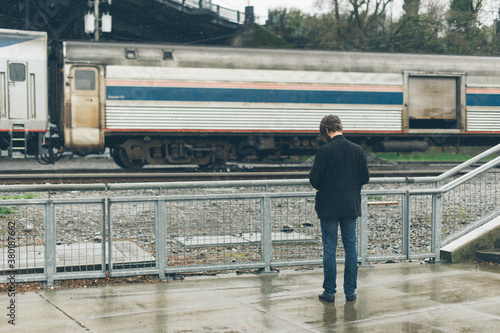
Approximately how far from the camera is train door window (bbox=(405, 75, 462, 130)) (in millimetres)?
18891

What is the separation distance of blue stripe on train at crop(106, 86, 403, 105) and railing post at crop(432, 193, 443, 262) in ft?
34.9

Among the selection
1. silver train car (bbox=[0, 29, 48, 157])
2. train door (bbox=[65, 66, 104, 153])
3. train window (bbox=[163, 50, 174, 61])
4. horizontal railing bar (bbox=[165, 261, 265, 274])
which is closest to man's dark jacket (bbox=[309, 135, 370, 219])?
horizontal railing bar (bbox=[165, 261, 265, 274])

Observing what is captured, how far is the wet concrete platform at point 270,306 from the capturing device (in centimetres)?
478

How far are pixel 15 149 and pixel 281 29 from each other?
3345 cm

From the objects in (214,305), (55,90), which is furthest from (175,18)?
(214,305)

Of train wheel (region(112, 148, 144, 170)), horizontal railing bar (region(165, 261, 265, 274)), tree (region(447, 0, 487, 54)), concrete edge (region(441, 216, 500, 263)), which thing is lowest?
horizontal railing bar (region(165, 261, 265, 274))

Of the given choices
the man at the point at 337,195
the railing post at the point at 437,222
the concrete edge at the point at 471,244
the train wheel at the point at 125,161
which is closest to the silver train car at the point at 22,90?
the train wheel at the point at 125,161

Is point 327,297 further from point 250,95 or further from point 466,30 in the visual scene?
point 466,30

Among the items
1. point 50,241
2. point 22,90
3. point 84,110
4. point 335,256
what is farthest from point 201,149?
point 335,256

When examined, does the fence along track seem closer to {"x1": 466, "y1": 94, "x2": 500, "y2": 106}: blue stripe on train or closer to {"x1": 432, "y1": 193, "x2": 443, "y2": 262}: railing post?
{"x1": 432, "y1": 193, "x2": 443, "y2": 262}: railing post

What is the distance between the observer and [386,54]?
18594 millimetres

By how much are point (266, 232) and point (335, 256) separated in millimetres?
1239

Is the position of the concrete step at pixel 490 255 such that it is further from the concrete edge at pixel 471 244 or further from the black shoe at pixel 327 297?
the black shoe at pixel 327 297

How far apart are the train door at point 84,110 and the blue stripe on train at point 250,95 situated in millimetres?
457
